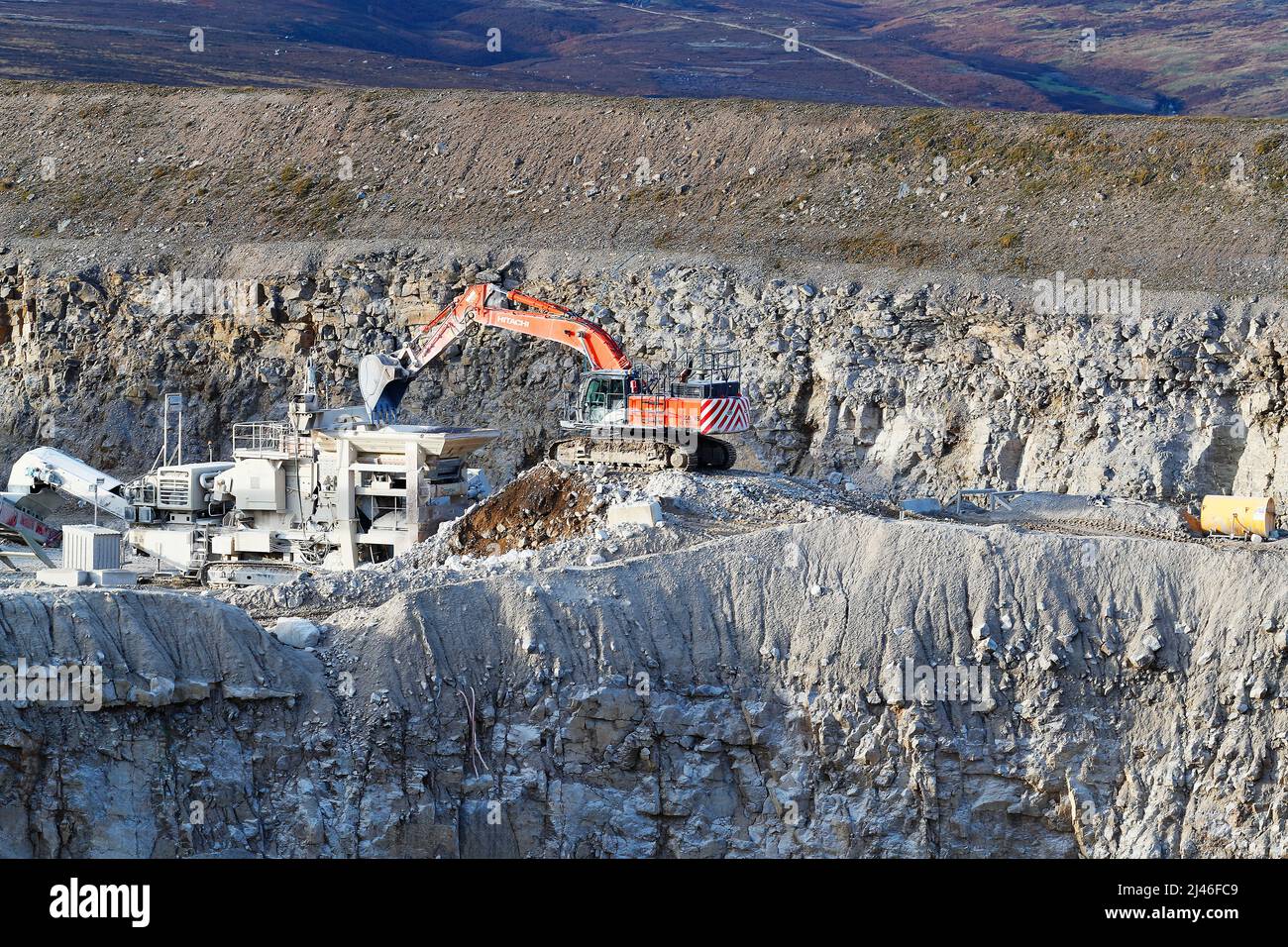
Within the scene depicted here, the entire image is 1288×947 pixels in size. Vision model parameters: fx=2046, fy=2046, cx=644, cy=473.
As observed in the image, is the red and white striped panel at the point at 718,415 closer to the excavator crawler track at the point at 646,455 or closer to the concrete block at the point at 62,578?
the excavator crawler track at the point at 646,455

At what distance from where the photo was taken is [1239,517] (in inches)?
1283

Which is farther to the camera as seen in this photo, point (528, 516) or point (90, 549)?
point (90, 549)

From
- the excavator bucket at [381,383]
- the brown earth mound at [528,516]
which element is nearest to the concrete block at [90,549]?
the excavator bucket at [381,383]

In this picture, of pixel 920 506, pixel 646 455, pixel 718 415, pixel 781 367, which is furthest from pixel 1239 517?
pixel 781 367

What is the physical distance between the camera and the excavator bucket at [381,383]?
3648 centimetres

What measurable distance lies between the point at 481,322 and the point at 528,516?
5.33 m

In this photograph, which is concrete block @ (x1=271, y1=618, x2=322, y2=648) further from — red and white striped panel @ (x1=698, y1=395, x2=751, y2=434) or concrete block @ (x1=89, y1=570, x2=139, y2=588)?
red and white striped panel @ (x1=698, y1=395, x2=751, y2=434)

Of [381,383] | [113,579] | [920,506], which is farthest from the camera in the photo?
[381,383]

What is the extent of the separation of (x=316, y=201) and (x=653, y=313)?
1058cm

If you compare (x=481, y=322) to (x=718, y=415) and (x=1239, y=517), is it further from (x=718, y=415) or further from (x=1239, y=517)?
(x=1239, y=517)

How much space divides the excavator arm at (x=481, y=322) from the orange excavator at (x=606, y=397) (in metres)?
0.02

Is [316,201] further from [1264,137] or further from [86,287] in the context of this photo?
[1264,137]

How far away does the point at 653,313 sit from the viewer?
45188 millimetres

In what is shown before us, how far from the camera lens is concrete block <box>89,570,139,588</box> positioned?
99.7ft
